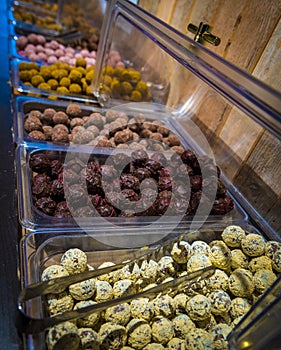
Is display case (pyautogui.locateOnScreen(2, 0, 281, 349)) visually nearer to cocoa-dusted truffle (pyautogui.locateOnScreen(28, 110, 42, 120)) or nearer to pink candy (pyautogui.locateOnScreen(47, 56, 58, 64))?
cocoa-dusted truffle (pyautogui.locateOnScreen(28, 110, 42, 120))

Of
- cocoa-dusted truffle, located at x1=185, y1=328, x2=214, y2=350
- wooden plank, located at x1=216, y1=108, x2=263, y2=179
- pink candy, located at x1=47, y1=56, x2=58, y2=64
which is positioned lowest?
pink candy, located at x1=47, y1=56, x2=58, y2=64

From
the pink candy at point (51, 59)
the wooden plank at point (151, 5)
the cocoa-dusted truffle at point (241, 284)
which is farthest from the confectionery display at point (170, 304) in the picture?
the wooden plank at point (151, 5)

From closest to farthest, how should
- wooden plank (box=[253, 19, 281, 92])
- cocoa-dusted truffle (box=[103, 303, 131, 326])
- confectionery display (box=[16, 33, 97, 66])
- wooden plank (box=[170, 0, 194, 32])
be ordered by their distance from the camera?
cocoa-dusted truffle (box=[103, 303, 131, 326]) → wooden plank (box=[253, 19, 281, 92]) → wooden plank (box=[170, 0, 194, 32]) → confectionery display (box=[16, 33, 97, 66])

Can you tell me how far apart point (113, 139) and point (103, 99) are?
0.46 m

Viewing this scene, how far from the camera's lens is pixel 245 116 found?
1.40 m

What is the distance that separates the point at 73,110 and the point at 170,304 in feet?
3.82

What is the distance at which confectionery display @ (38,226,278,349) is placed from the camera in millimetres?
744

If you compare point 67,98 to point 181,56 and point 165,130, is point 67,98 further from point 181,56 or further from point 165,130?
point 181,56

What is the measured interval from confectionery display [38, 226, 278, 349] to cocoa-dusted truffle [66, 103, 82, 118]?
0.91 m

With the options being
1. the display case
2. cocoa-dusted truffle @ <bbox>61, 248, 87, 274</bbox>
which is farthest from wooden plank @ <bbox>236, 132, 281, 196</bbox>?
cocoa-dusted truffle @ <bbox>61, 248, 87, 274</bbox>

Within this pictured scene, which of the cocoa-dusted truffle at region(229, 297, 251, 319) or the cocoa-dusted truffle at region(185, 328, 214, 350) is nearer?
the cocoa-dusted truffle at region(185, 328, 214, 350)

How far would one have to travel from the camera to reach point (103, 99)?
1.86 meters

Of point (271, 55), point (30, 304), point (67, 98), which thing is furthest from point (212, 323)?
point (67, 98)

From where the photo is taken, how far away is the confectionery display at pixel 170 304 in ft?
2.44
